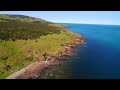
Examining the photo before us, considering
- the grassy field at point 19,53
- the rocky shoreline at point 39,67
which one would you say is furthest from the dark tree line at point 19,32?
the rocky shoreline at point 39,67

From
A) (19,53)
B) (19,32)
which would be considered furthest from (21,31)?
(19,53)

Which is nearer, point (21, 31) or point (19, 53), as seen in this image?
point (19, 53)

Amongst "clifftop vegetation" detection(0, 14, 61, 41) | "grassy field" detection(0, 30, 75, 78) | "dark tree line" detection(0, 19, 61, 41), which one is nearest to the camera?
"grassy field" detection(0, 30, 75, 78)

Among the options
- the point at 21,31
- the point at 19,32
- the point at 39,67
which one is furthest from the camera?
the point at 21,31

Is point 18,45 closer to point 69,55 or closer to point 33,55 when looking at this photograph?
point 33,55

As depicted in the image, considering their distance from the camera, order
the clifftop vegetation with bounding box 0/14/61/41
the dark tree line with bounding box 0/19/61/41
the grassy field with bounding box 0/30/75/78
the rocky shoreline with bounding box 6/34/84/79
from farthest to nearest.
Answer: the clifftop vegetation with bounding box 0/14/61/41 → the dark tree line with bounding box 0/19/61/41 → the grassy field with bounding box 0/30/75/78 → the rocky shoreline with bounding box 6/34/84/79

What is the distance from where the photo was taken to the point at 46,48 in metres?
22.7

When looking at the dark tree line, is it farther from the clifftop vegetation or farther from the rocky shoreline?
the rocky shoreline

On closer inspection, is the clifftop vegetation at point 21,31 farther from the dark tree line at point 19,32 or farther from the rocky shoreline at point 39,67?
the rocky shoreline at point 39,67

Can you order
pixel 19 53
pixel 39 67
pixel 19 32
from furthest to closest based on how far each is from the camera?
pixel 19 32 → pixel 19 53 → pixel 39 67

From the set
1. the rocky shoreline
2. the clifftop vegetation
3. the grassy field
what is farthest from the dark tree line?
the rocky shoreline

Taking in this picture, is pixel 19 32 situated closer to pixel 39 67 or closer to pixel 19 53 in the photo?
pixel 19 53

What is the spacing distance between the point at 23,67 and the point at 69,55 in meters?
6.42
